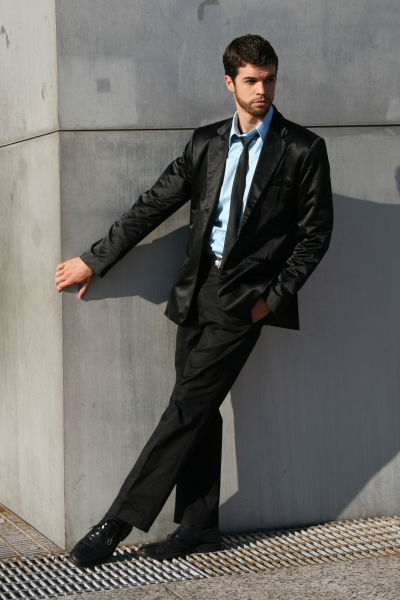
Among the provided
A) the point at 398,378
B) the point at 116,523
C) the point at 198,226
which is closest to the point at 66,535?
the point at 116,523

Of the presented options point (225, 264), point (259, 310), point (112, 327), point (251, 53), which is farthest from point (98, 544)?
point (251, 53)

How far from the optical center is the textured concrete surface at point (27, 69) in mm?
4156

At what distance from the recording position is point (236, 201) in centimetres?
387

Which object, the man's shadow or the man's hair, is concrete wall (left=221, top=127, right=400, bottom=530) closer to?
the man's shadow

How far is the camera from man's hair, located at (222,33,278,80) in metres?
3.76

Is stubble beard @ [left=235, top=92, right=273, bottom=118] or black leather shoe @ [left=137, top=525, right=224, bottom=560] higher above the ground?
stubble beard @ [left=235, top=92, right=273, bottom=118]

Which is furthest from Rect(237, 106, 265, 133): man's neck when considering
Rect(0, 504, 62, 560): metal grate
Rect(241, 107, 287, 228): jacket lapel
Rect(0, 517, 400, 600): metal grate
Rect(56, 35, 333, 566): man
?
Rect(0, 504, 62, 560): metal grate

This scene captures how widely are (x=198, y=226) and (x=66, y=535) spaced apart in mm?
1649

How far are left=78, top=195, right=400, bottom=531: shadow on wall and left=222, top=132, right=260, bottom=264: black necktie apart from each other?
564mm

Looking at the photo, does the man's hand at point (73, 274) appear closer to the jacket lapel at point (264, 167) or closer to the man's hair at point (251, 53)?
the jacket lapel at point (264, 167)

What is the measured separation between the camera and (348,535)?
4340mm

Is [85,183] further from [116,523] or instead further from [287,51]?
[116,523]

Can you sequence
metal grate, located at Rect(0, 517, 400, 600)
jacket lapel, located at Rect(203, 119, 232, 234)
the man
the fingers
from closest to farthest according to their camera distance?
metal grate, located at Rect(0, 517, 400, 600), the man, jacket lapel, located at Rect(203, 119, 232, 234), the fingers

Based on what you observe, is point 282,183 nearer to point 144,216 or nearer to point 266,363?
point 144,216
